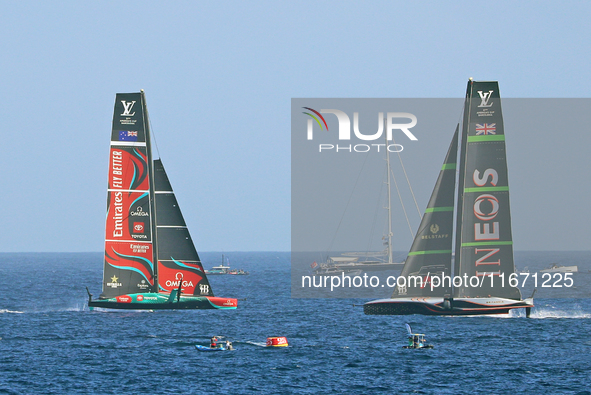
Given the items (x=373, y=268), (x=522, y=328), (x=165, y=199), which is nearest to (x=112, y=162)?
(x=165, y=199)

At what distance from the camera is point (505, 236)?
199 ft

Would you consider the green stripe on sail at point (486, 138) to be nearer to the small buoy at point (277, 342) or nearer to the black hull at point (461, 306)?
the black hull at point (461, 306)

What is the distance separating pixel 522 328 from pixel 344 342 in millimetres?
16433

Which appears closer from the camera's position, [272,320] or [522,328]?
[522,328]

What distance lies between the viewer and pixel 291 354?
5225 centimetres

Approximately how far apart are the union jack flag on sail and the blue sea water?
15.2 meters

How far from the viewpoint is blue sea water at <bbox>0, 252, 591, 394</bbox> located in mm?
42875

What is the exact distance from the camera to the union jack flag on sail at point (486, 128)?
194 feet

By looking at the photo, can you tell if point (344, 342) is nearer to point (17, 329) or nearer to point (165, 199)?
point (165, 199)

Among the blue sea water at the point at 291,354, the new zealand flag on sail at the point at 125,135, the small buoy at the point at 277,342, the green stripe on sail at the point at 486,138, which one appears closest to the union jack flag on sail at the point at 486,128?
the green stripe on sail at the point at 486,138

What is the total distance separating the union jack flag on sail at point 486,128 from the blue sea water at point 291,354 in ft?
49.9

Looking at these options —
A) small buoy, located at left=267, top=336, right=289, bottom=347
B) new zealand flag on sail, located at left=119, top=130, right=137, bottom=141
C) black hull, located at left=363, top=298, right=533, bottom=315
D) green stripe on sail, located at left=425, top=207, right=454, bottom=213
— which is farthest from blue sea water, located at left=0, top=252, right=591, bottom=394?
new zealand flag on sail, located at left=119, top=130, right=137, bottom=141

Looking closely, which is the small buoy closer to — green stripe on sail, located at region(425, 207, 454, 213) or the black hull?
the black hull

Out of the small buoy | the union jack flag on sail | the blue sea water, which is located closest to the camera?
the blue sea water
